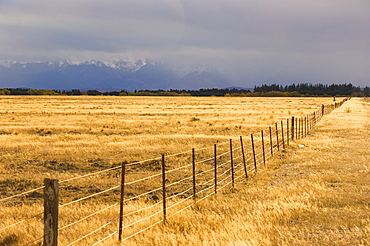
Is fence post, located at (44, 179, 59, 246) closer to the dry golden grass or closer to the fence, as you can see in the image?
the fence

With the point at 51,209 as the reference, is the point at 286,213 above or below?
below

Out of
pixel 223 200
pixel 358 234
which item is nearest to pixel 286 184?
pixel 223 200

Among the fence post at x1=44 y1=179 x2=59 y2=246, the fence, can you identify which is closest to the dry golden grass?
the fence

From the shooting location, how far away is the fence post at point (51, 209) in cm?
651

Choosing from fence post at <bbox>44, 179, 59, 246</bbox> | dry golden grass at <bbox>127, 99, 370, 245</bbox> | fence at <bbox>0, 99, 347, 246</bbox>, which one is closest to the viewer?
fence post at <bbox>44, 179, 59, 246</bbox>

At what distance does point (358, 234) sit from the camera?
898cm

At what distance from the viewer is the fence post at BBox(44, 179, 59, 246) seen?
6512 millimetres

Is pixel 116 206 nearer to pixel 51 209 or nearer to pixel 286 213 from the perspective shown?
pixel 286 213

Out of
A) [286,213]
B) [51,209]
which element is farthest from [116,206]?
[51,209]

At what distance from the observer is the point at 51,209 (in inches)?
260

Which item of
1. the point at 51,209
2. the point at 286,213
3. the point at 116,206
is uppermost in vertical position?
the point at 51,209

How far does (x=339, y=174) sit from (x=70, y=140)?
19841mm

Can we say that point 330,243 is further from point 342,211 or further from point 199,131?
point 199,131

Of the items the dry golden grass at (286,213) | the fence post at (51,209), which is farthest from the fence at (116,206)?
the dry golden grass at (286,213)
